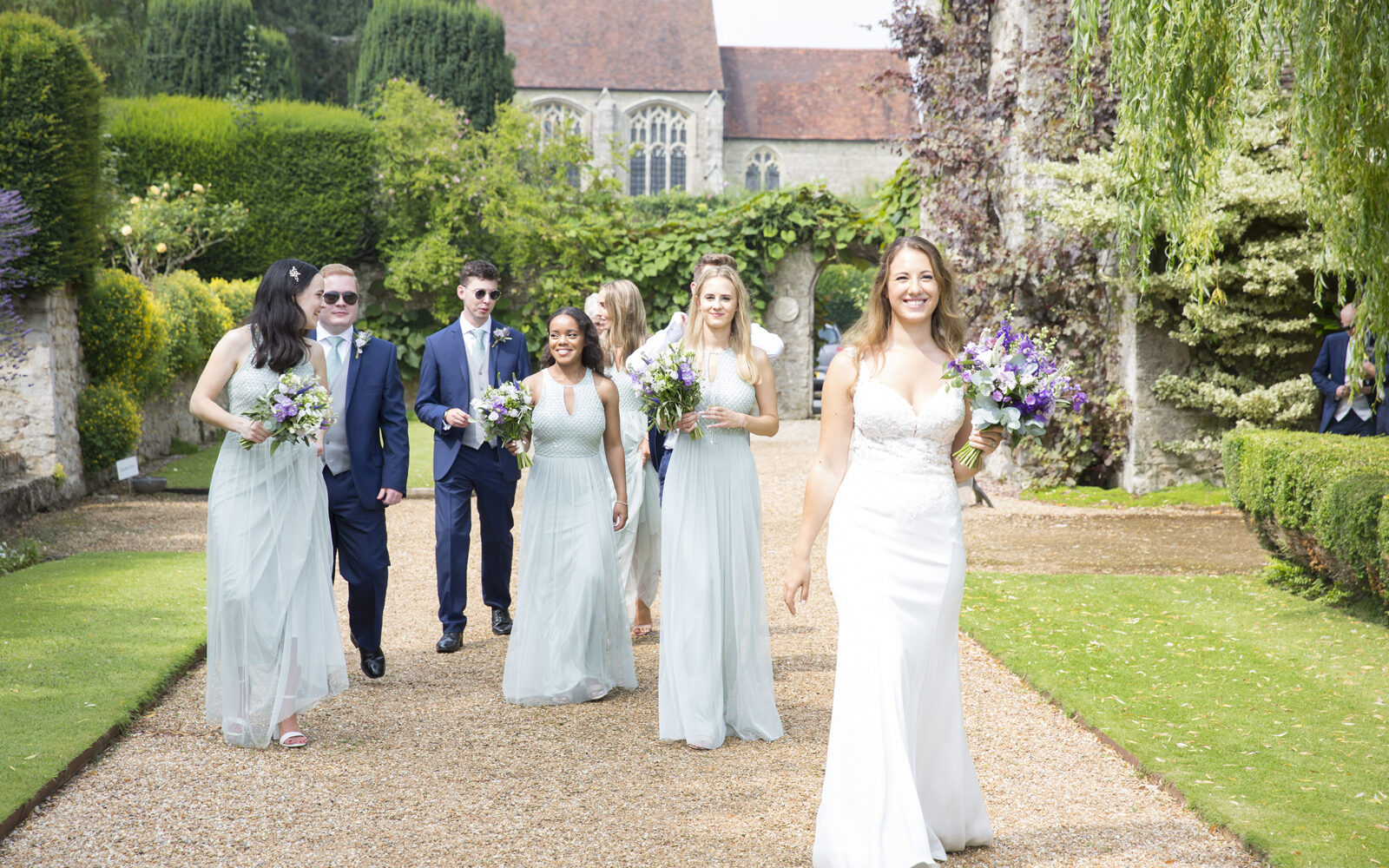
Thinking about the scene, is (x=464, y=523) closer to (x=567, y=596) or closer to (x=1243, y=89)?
(x=567, y=596)

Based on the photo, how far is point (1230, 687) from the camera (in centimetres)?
529

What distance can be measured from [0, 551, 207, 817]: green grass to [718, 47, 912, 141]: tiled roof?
43.7m

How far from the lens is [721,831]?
3.67m

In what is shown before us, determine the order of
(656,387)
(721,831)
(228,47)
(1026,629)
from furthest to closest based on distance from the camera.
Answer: (228,47) < (1026,629) < (656,387) < (721,831)

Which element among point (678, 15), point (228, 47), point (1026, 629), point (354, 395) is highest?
point (678, 15)

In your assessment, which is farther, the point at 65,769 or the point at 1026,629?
the point at 1026,629

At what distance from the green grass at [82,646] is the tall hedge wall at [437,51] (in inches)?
824

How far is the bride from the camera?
3.16 meters

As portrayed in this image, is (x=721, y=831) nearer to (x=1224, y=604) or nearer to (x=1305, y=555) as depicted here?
(x=1224, y=604)

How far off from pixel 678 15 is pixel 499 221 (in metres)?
31.3

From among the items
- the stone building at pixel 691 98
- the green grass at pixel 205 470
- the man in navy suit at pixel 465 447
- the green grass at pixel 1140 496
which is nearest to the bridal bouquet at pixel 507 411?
the man in navy suit at pixel 465 447

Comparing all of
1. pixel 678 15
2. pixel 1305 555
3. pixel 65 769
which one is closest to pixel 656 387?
pixel 65 769

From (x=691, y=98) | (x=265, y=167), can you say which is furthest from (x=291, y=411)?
(x=691, y=98)

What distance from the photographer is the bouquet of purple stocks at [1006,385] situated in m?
3.22
